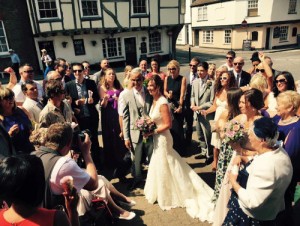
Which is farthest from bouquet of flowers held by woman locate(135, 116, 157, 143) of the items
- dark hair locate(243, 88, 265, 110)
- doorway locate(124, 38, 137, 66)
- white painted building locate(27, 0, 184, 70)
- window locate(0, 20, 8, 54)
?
doorway locate(124, 38, 137, 66)

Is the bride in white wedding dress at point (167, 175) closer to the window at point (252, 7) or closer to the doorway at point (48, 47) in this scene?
the doorway at point (48, 47)

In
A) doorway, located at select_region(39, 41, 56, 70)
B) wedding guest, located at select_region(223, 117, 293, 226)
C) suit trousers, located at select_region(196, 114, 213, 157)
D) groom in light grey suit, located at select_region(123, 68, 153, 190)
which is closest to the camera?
wedding guest, located at select_region(223, 117, 293, 226)

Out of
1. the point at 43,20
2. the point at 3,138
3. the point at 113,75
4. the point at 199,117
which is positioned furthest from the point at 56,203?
the point at 43,20

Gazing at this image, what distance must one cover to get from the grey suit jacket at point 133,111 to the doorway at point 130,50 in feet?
57.9

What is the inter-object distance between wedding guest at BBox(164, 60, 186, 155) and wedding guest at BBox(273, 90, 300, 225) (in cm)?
276

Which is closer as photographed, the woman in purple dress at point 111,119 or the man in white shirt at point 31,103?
the man in white shirt at point 31,103

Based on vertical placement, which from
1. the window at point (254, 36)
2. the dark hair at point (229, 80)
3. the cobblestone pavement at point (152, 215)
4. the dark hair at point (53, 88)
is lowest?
the cobblestone pavement at point (152, 215)

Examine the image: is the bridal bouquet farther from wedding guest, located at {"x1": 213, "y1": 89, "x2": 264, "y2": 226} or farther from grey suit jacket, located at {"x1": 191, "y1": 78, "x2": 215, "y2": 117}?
grey suit jacket, located at {"x1": 191, "y1": 78, "x2": 215, "y2": 117}

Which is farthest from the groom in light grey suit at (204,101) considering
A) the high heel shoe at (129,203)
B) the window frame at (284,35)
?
the window frame at (284,35)

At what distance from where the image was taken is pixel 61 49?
18.9m

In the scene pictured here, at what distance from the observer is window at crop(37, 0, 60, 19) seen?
669 inches

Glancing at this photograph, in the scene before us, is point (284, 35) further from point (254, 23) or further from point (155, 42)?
point (155, 42)

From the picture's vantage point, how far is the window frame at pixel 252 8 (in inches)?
1057

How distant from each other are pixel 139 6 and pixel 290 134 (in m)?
19.4
